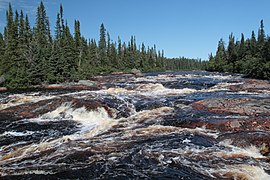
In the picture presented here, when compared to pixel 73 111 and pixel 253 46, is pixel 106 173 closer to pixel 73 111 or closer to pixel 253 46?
pixel 73 111

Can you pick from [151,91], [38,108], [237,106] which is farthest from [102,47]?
[237,106]

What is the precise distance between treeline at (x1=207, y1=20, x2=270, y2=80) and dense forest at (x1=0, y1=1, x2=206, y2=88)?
32.2 meters

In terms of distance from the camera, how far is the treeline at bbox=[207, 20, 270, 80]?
53.6 meters

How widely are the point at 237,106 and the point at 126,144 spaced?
33.1 ft

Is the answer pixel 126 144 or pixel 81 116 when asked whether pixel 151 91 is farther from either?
pixel 126 144

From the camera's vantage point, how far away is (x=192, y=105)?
66.4 ft

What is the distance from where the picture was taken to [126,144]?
12258 mm

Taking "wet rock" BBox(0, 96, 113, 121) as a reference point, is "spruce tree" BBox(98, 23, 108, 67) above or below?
above

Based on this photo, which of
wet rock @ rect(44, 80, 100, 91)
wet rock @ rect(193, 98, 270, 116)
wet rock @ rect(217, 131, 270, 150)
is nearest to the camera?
wet rock @ rect(217, 131, 270, 150)

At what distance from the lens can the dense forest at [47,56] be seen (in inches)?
1601

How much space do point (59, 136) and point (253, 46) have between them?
83.9 metres

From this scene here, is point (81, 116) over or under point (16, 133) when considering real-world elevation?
over

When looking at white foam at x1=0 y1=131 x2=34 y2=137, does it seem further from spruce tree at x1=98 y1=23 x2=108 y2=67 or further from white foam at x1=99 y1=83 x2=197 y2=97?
spruce tree at x1=98 y1=23 x2=108 y2=67

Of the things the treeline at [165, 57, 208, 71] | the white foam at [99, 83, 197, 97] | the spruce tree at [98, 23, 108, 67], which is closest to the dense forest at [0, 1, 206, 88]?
the spruce tree at [98, 23, 108, 67]
